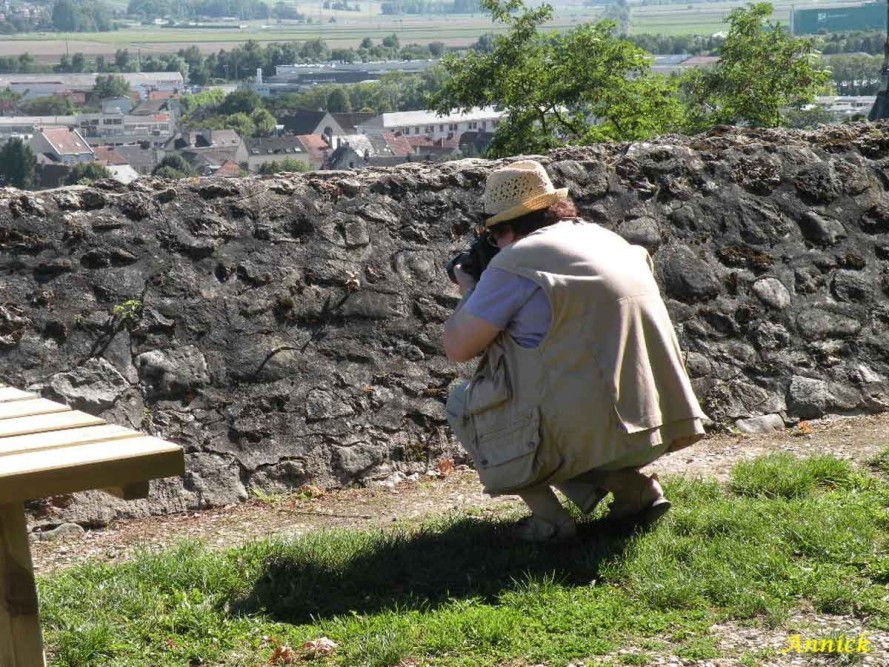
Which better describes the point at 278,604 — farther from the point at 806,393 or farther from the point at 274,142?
the point at 274,142

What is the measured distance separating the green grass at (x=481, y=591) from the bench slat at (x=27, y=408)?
65 cm

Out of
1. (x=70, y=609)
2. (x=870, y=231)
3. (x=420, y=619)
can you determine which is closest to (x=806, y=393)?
(x=870, y=231)

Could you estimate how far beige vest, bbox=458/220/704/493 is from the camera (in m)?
3.77

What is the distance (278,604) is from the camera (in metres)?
3.66

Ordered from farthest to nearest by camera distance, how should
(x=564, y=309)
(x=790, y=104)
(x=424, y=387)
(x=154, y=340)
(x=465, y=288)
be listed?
(x=790, y=104) → (x=424, y=387) → (x=154, y=340) → (x=465, y=288) → (x=564, y=309)

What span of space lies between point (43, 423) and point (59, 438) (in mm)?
221

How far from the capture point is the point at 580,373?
12.4 ft

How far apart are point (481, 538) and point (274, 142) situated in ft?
61.2

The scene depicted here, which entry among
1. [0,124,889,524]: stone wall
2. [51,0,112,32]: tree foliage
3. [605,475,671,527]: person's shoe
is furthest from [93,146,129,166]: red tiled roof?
[51,0,112,32]: tree foliage

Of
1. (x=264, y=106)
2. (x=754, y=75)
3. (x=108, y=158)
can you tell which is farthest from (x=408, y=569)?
(x=264, y=106)

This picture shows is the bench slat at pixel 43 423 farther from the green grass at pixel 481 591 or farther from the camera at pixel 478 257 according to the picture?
the camera at pixel 478 257

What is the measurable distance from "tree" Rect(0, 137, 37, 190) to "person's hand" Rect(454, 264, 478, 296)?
8.10 metres

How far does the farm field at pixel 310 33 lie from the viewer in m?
93.2

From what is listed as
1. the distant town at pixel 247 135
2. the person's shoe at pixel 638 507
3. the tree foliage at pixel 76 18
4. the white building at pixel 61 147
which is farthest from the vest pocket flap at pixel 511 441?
the tree foliage at pixel 76 18
